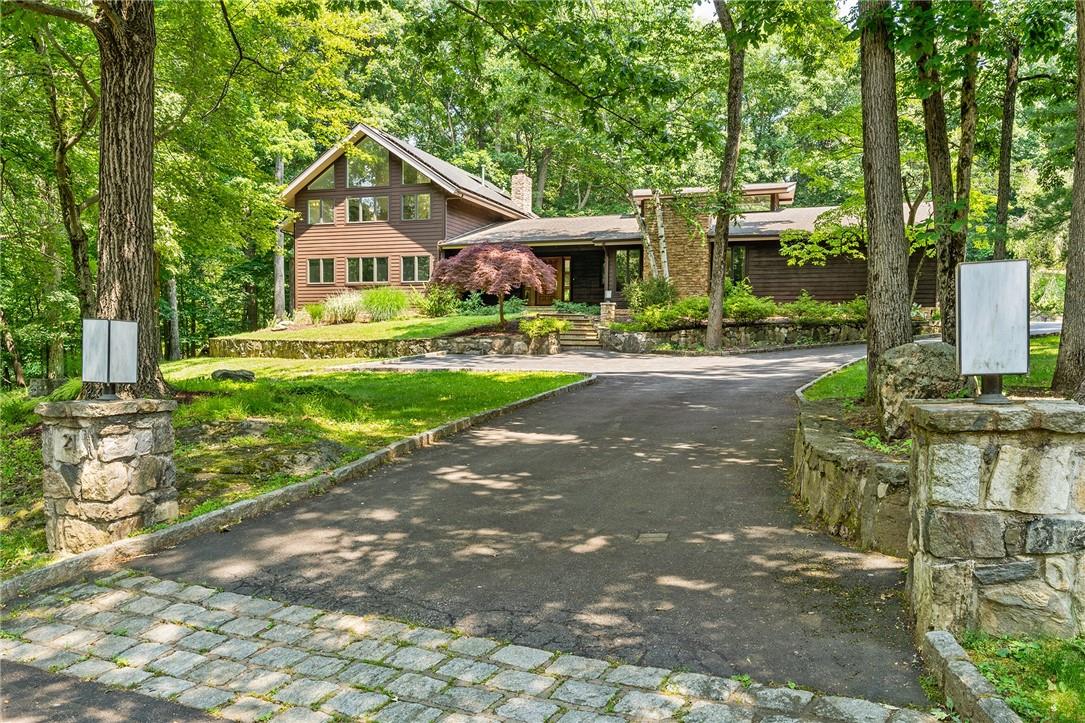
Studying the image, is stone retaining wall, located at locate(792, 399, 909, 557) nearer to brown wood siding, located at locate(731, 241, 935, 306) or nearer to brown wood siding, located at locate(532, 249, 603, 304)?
brown wood siding, located at locate(731, 241, 935, 306)

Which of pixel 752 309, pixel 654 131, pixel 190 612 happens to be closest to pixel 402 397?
pixel 654 131

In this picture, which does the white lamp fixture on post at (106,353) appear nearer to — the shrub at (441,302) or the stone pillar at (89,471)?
the stone pillar at (89,471)

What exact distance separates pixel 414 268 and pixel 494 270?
1018cm

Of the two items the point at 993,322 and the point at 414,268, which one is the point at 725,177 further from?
the point at 993,322

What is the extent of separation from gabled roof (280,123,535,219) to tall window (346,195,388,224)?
212cm

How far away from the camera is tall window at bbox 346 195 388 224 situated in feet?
111

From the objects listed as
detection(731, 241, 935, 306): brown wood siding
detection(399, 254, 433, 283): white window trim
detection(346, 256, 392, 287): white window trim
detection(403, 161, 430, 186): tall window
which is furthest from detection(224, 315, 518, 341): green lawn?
detection(731, 241, 935, 306): brown wood siding

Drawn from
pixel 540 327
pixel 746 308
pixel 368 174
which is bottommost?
pixel 540 327

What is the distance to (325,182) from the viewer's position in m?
34.4

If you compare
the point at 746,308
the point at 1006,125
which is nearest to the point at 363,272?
the point at 746,308

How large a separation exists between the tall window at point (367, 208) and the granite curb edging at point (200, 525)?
26.2m

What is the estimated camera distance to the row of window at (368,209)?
33094 millimetres

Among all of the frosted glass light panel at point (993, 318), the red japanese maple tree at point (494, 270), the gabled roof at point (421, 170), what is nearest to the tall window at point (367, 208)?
the gabled roof at point (421, 170)

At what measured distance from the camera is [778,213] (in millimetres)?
31484
